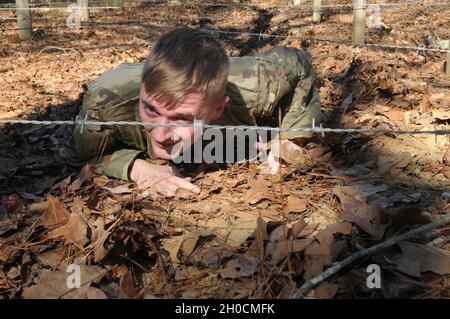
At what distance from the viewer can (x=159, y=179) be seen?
8.12ft

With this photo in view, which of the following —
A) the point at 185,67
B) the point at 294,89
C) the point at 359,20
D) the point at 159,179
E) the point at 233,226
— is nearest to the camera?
the point at 233,226

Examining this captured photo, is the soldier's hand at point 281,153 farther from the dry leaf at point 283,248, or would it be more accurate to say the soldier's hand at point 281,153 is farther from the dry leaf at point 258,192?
the dry leaf at point 283,248

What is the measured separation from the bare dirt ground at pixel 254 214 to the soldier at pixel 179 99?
0.17m

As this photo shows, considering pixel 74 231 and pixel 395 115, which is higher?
pixel 395 115

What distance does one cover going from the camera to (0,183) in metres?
2.66

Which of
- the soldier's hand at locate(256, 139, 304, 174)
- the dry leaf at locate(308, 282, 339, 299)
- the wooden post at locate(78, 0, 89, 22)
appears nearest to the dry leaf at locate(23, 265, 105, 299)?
the dry leaf at locate(308, 282, 339, 299)

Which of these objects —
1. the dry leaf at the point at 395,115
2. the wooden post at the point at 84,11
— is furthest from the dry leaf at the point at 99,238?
the wooden post at the point at 84,11

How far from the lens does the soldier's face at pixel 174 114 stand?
7.25 ft

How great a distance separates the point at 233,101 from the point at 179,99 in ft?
2.09

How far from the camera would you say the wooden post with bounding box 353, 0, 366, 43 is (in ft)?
19.9

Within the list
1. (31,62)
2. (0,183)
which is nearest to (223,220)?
(0,183)

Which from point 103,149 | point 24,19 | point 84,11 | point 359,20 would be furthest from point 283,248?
point 84,11

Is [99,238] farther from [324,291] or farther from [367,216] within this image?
[367,216]
